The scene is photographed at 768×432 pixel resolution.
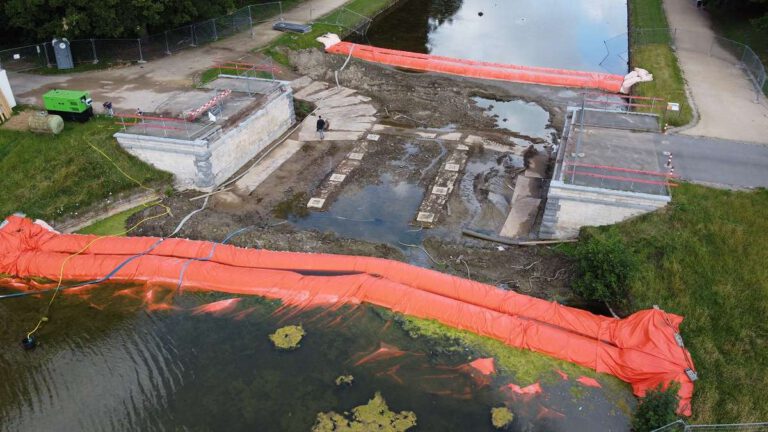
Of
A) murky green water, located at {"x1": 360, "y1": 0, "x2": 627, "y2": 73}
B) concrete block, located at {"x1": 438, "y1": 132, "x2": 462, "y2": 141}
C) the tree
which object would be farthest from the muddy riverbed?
murky green water, located at {"x1": 360, "y1": 0, "x2": 627, "y2": 73}

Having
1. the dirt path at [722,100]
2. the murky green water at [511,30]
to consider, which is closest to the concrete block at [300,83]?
the murky green water at [511,30]

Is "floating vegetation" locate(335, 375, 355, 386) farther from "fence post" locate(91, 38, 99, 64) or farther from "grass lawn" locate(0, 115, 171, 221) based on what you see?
"fence post" locate(91, 38, 99, 64)

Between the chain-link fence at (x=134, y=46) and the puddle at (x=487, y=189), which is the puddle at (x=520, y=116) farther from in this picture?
the chain-link fence at (x=134, y=46)

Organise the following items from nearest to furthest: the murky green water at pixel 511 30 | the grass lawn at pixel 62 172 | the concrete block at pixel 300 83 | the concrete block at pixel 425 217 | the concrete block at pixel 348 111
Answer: the grass lawn at pixel 62 172 < the concrete block at pixel 425 217 < the concrete block at pixel 348 111 < the concrete block at pixel 300 83 < the murky green water at pixel 511 30

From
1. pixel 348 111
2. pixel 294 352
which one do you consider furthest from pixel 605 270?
pixel 348 111

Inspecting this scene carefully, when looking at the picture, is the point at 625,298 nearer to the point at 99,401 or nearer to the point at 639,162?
the point at 639,162

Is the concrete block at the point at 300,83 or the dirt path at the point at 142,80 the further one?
the concrete block at the point at 300,83

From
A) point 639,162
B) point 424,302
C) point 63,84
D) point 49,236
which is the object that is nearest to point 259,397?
point 424,302
